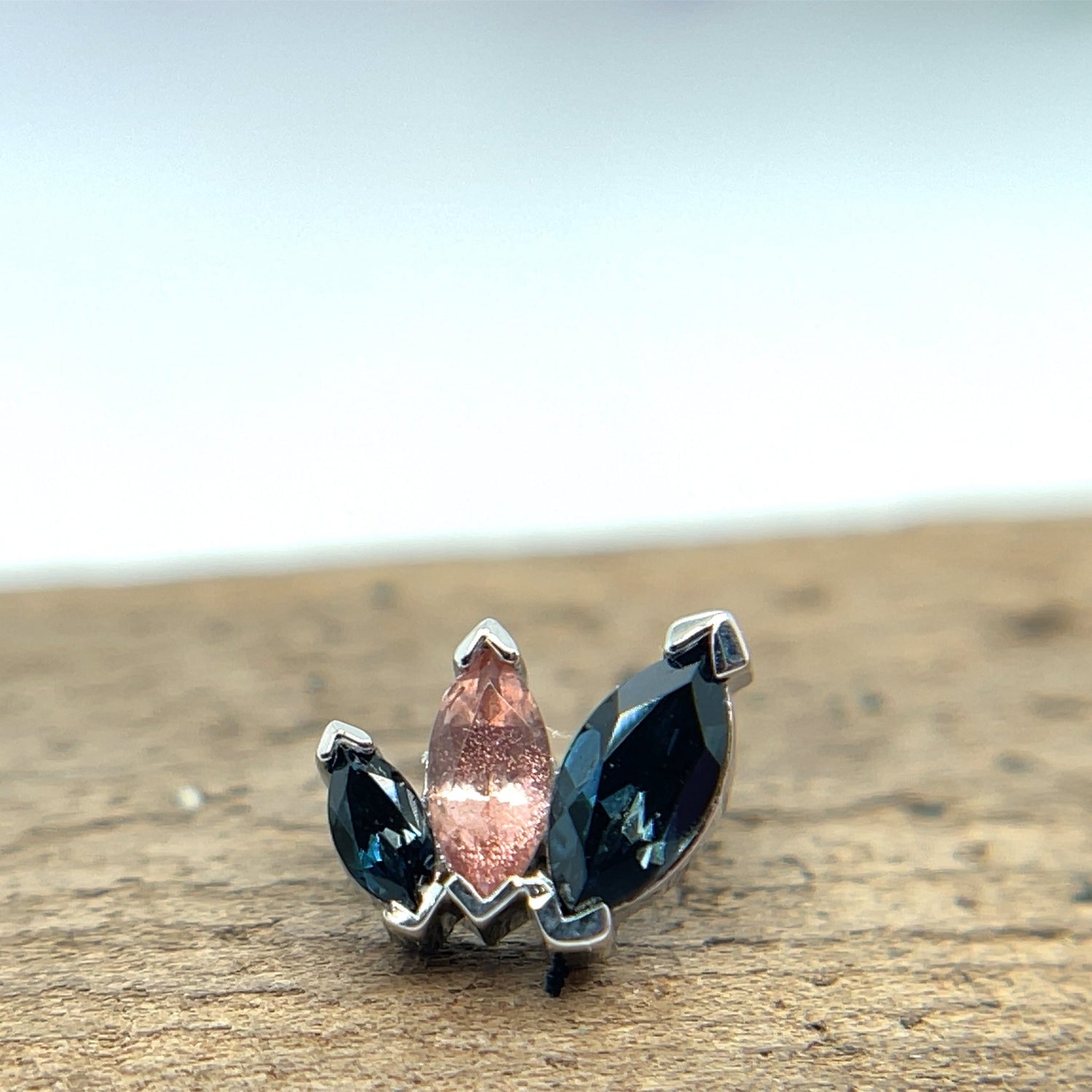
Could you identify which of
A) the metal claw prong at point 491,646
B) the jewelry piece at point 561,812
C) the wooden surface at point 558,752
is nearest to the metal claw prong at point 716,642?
the jewelry piece at point 561,812

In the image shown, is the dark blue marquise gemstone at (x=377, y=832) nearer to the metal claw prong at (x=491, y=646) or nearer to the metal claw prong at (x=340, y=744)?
the metal claw prong at (x=340, y=744)

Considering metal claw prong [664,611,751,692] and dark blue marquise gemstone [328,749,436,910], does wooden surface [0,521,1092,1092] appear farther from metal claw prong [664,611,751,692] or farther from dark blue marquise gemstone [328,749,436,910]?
metal claw prong [664,611,751,692]

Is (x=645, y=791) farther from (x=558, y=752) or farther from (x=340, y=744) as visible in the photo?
(x=558, y=752)

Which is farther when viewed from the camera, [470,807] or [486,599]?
[486,599]

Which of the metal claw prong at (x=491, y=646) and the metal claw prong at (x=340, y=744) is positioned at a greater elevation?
the metal claw prong at (x=491, y=646)

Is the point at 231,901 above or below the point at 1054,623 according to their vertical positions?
below

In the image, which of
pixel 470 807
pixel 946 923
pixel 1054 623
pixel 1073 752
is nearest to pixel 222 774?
pixel 470 807

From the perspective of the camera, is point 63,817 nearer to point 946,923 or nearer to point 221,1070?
point 221,1070
